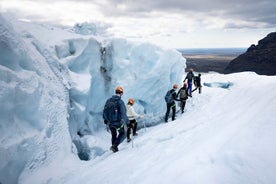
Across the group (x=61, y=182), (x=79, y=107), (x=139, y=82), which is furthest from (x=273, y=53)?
(x=61, y=182)

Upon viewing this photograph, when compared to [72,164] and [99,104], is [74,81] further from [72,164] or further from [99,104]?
[72,164]

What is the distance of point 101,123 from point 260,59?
195ft

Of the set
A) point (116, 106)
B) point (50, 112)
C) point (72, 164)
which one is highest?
point (116, 106)

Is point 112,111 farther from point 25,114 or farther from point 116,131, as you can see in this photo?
point 25,114

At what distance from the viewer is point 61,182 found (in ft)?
18.2

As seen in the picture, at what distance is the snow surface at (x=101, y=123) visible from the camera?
3.45 metres

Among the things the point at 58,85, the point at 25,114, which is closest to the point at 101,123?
the point at 58,85

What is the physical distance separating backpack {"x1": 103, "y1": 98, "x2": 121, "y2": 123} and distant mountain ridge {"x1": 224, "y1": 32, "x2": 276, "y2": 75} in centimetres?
5857

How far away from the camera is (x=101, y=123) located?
12820 mm

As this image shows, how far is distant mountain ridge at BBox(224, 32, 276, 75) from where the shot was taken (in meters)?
57.8

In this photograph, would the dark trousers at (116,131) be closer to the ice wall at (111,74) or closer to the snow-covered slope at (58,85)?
the snow-covered slope at (58,85)

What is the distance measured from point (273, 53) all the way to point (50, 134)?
63.7 meters

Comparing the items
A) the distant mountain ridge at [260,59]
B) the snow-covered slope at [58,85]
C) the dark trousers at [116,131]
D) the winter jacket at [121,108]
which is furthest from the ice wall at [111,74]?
the distant mountain ridge at [260,59]

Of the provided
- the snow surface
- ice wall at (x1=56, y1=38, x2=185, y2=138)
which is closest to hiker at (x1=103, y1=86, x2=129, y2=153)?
the snow surface
